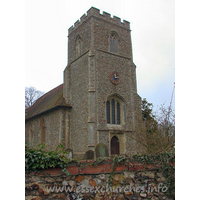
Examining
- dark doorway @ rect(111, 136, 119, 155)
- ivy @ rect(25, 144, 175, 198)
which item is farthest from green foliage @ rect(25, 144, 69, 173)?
dark doorway @ rect(111, 136, 119, 155)

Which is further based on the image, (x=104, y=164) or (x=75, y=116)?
(x=75, y=116)

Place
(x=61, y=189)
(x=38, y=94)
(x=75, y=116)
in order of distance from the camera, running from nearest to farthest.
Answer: (x=61, y=189) < (x=75, y=116) < (x=38, y=94)

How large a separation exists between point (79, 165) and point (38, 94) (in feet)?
124

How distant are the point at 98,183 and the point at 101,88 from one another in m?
12.2

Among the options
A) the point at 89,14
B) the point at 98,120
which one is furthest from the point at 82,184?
the point at 89,14

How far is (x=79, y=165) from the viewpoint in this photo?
4.29m

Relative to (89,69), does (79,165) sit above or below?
below

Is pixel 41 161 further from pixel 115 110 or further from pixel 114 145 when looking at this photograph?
pixel 115 110

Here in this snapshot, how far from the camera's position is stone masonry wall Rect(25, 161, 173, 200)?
400 cm

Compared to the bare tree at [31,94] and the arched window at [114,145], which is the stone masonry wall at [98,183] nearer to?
the arched window at [114,145]

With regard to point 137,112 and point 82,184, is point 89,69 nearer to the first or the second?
point 137,112

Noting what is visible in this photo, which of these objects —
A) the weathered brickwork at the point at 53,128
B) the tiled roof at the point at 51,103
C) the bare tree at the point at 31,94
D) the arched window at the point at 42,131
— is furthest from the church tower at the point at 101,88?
the bare tree at the point at 31,94

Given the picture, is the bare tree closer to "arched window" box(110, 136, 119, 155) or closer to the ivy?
"arched window" box(110, 136, 119, 155)

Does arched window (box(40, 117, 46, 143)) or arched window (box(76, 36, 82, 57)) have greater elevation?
arched window (box(76, 36, 82, 57))
